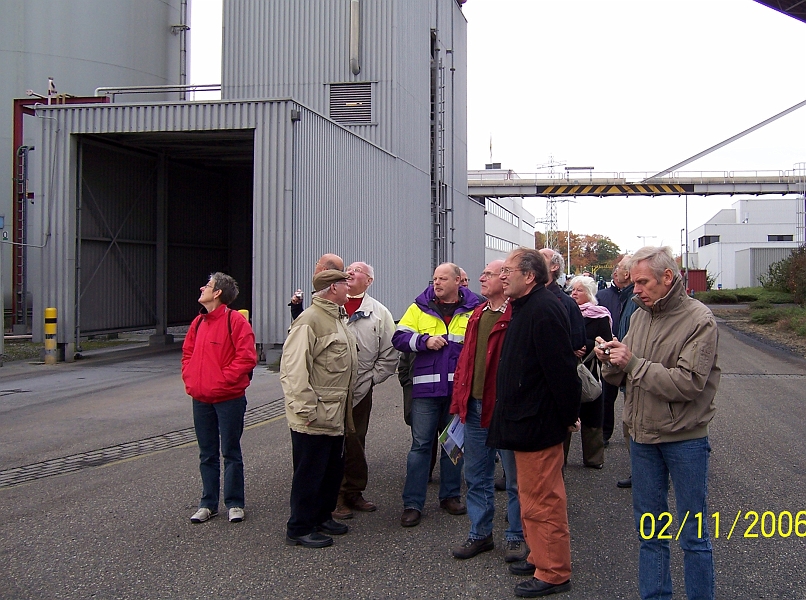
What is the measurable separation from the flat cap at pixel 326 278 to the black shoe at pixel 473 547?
200 centimetres

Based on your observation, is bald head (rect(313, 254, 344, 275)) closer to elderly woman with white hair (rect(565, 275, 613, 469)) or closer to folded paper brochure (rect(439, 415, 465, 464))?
folded paper brochure (rect(439, 415, 465, 464))

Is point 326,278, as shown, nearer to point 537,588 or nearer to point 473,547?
point 473,547

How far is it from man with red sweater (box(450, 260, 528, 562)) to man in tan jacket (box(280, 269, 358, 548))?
2.74ft

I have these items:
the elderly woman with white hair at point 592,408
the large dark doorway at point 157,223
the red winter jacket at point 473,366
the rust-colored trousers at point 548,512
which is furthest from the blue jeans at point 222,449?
the large dark doorway at point 157,223

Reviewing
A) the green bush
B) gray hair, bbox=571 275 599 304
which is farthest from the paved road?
the green bush

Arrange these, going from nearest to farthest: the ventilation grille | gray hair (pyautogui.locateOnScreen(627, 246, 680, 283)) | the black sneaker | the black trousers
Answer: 1. gray hair (pyautogui.locateOnScreen(627, 246, 680, 283))
2. the black sneaker
3. the black trousers
4. the ventilation grille

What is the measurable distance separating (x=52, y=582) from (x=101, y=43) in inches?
1027

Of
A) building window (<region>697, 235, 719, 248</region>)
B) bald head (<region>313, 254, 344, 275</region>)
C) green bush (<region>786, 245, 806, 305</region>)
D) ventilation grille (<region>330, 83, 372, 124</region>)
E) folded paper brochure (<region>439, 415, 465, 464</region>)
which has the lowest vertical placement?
folded paper brochure (<region>439, 415, 465, 464</region>)

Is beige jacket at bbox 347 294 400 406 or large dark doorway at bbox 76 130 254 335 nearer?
beige jacket at bbox 347 294 400 406

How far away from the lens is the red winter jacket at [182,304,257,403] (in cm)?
565

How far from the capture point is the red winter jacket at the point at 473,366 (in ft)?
16.1

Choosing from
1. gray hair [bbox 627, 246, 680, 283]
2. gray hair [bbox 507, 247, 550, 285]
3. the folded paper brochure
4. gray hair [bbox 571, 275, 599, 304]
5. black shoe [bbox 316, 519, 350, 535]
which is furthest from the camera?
gray hair [bbox 571, 275, 599, 304]

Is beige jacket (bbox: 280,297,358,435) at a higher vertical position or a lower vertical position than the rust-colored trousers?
A: higher

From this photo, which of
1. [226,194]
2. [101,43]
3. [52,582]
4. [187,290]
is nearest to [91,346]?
[187,290]
